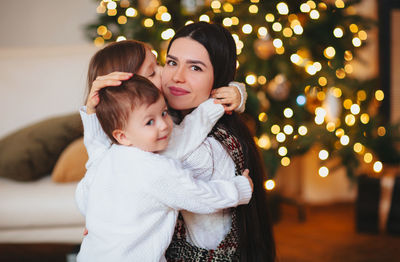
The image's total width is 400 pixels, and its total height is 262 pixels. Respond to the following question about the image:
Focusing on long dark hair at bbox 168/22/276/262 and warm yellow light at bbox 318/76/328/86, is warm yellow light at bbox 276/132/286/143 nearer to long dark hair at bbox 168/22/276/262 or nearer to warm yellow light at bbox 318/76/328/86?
warm yellow light at bbox 318/76/328/86

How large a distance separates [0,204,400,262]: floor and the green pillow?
482 mm

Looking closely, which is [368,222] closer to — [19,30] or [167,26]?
[167,26]

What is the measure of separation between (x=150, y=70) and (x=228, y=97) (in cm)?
26

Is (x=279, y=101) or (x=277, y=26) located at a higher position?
(x=277, y=26)

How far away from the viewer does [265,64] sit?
239 cm

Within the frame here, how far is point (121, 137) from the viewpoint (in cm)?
112

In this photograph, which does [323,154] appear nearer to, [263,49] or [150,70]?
[263,49]

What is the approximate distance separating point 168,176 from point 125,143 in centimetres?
17

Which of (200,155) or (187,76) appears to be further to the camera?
(187,76)

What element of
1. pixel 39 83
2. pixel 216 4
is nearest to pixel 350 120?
pixel 216 4

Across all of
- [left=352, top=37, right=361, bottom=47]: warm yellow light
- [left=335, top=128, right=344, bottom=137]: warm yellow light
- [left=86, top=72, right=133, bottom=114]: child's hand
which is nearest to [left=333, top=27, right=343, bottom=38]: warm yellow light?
[left=352, top=37, right=361, bottom=47]: warm yellow light

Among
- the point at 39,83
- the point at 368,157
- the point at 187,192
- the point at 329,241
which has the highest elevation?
the point at 39,83

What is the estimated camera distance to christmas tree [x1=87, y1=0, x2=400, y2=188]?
7.65 feet

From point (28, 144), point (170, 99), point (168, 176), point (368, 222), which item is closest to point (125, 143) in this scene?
point (168, 176)
